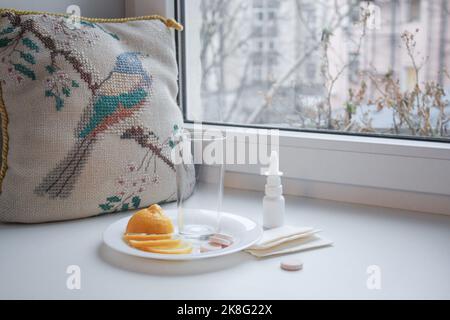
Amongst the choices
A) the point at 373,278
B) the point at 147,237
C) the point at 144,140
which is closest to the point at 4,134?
the point at 144,140

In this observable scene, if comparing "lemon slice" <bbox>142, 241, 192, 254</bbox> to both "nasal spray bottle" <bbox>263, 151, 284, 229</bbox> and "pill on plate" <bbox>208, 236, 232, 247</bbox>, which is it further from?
"nasal spray bottle" <bbox>263, 151, 284, 229</bbox>

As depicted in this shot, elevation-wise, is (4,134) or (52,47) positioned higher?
(52,47)

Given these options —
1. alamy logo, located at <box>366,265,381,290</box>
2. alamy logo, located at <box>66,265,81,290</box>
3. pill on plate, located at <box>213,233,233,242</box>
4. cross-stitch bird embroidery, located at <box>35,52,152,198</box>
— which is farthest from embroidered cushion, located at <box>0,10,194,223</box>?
alamy logo, located at <box>366,265,381,290</box>

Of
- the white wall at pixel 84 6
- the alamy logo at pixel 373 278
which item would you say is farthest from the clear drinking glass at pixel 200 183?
the white wall at pixel 84 6

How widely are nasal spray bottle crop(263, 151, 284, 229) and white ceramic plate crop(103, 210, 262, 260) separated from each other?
1.6 inches

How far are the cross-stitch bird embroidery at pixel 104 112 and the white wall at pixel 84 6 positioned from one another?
0.24m

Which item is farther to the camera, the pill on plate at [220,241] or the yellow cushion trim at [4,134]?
the yellow cushion trim at [4,134]

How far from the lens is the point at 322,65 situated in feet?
5.02

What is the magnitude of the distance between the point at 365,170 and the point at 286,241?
34 cm

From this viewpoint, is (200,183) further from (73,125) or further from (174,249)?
(73,125)

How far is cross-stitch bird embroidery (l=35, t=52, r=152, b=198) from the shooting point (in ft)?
3.78

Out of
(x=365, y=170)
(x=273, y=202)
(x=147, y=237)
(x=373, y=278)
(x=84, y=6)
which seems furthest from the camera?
(x=84, y=6)

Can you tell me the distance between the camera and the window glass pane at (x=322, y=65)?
139 cm

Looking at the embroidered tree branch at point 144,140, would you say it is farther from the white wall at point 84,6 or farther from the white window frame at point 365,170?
the white wall at point 84,6
